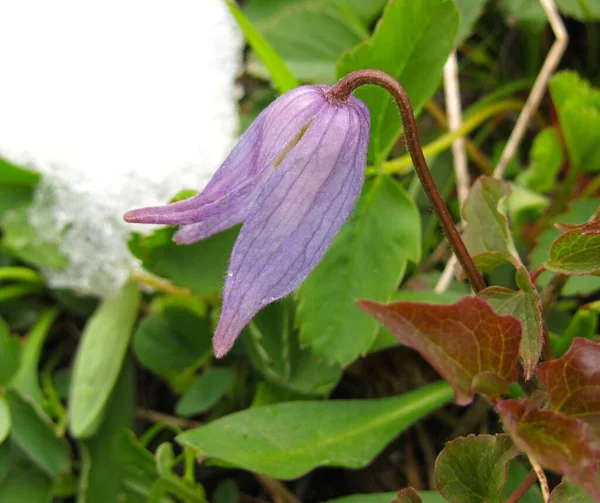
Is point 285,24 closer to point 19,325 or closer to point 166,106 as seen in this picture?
point 166,106

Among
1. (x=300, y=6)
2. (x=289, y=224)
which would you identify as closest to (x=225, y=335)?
(x=289, y=224)

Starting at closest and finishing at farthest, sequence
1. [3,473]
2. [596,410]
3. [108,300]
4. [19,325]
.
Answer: [596,410] < [3,473] < [108,300] < [19,325]

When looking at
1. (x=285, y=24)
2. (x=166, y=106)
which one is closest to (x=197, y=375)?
(x=166, y=106)

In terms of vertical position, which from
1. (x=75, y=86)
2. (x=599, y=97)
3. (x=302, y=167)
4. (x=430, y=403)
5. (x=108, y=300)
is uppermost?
(x=75, y=86)

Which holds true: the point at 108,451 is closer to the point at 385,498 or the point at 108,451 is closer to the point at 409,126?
the point at 385,498

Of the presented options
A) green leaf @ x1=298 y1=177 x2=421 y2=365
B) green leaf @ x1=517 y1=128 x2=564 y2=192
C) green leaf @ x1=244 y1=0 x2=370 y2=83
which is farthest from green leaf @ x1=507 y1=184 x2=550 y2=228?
green leaf @ x1=244 y1=0 x2=370 y2=83

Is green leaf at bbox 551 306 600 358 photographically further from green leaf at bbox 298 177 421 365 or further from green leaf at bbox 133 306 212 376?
green leaf at bbox 133 306 212 376

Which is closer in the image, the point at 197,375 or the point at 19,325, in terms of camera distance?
the point at 197,375
